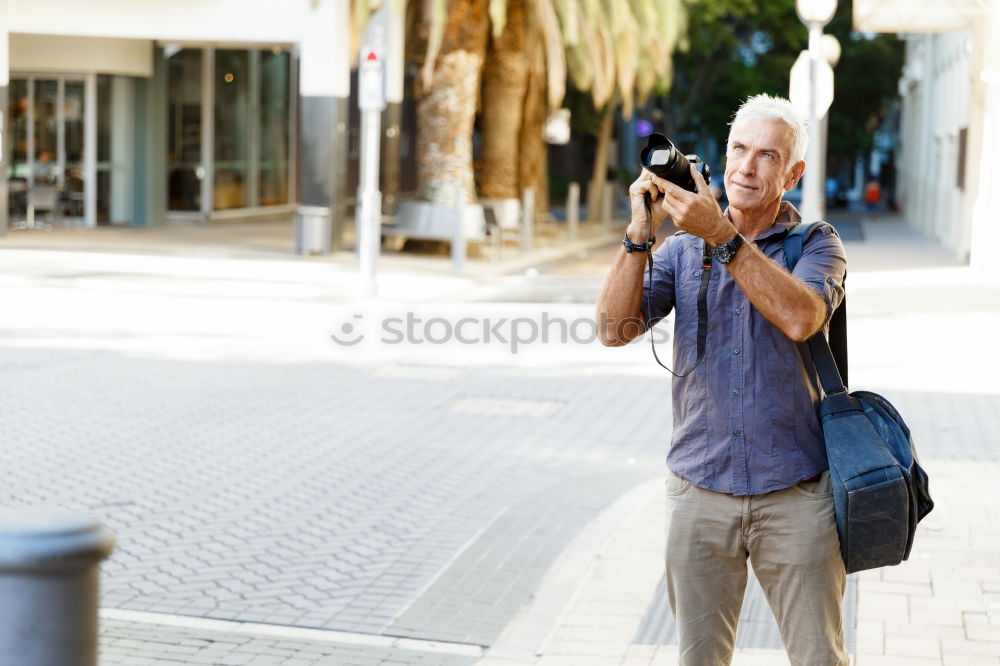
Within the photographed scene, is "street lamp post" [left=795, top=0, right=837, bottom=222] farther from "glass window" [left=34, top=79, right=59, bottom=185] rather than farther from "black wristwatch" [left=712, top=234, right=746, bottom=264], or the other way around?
"glass window" [left=34, top=79, right=59, bottom=185]

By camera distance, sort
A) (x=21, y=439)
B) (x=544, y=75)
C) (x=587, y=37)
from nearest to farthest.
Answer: (x=21, y=439)
(x=587, y=37)
(x=544, y=75)

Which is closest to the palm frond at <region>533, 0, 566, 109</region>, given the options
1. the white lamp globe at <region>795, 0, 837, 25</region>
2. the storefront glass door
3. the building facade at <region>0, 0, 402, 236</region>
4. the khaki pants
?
the building facade at <region>0, 0, 402, 236</region>

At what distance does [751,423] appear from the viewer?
11.2ft

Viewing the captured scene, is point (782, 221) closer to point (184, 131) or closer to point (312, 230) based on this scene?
point (312, 230)

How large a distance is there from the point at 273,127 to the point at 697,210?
32.1 metres

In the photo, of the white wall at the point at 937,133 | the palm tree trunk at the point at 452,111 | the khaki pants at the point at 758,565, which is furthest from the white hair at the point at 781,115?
the white wall at the point at 937,133

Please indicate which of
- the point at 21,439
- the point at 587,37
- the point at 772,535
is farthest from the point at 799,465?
the point at 587,37

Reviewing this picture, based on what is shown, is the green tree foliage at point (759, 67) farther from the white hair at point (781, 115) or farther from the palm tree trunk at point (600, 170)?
the white hair at point (781, 115)

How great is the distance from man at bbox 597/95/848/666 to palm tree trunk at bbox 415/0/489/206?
20.6m

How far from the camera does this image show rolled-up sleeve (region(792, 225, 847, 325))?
3344 mm

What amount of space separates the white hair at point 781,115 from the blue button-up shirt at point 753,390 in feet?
0.63

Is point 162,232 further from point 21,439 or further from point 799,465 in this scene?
point 799,465

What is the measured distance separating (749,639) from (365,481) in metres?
3.34

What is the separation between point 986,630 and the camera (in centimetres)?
533
